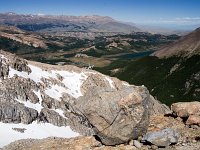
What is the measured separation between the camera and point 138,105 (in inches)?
1130

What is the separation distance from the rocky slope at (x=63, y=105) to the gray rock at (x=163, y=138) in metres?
1.72

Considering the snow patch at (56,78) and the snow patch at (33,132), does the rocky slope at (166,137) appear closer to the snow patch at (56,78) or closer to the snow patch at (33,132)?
the snow patch at (33,132)

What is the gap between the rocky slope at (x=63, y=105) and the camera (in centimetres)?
2902

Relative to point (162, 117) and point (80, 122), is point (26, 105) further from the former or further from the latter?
point (162, 117)

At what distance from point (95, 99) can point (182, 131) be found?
8.17 meters

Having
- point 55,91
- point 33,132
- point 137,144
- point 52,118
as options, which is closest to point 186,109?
point 137,144

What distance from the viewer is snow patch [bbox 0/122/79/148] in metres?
82.3

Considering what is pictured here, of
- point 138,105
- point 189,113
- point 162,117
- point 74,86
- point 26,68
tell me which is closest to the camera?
point 138,105

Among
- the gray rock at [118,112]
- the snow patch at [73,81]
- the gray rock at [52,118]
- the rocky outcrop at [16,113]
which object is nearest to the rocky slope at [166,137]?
the gray rock at [118,112]

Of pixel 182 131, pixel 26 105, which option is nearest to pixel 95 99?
pixel 182 131

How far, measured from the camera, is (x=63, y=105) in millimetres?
111312

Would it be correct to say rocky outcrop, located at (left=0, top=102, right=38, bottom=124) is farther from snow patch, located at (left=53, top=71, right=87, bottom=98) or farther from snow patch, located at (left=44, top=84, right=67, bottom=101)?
snow patch, located at (left=53, top=71, right=87, bottom=98)

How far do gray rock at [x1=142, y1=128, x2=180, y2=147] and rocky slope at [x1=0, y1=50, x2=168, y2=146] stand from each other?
1.72 m

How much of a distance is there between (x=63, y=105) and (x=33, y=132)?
22.0m
